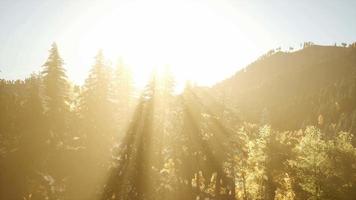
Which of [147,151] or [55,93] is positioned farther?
[55,93]

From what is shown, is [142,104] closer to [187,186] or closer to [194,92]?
[194,92]

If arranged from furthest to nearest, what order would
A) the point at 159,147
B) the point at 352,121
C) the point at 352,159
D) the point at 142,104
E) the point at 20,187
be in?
the point at 352,121 → the point at 142,104 → the point at 159,147 → the point at 352,159 → the point at 20,187

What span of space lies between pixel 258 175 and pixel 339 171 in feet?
32.7

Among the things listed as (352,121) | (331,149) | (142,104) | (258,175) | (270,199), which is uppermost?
(352,121)

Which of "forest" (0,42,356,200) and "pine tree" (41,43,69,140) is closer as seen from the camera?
"forest" (0,42,356,200)

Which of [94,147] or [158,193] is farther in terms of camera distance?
[94,147]

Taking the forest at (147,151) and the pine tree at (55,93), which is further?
the pine tree at (55,93)

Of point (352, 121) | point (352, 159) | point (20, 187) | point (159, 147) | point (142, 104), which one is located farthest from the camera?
point (352, 121)

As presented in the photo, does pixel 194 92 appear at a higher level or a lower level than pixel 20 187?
higher

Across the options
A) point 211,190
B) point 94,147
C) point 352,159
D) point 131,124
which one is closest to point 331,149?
point 352,159

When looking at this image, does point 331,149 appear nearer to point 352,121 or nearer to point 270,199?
point 270,199

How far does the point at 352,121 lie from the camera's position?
7106 inches

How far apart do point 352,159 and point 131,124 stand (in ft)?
80.3

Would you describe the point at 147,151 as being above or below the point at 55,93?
below
